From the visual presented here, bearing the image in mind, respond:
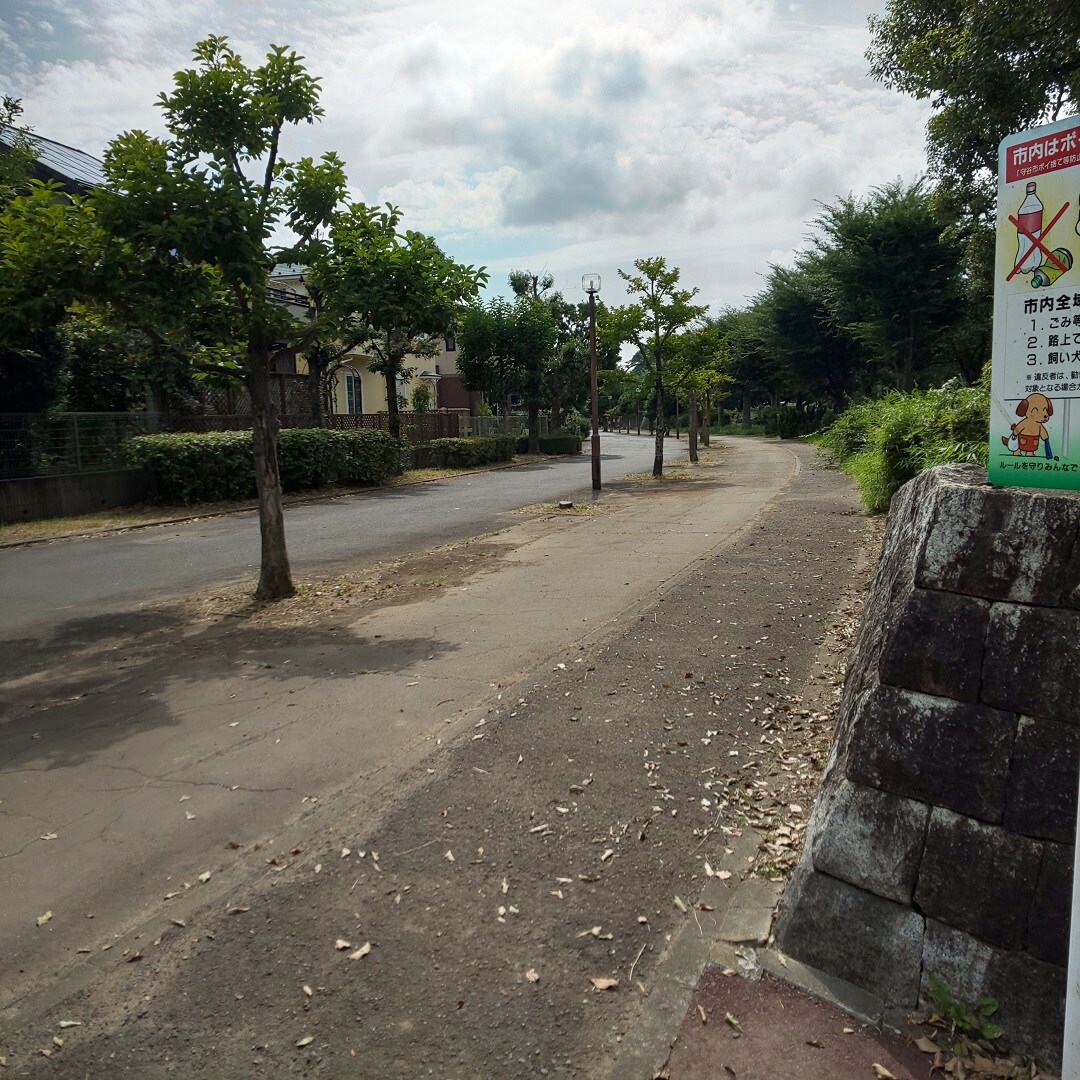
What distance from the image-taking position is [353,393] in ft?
124

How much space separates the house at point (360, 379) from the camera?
30033 mm

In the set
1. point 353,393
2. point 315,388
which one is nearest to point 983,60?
point 315,388

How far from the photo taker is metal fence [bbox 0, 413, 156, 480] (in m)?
16.2

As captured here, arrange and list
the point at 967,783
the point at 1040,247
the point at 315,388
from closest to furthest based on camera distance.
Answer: the point at 1040,247, the point at 967,783, the point at 315,388

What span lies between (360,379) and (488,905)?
36.3 meters

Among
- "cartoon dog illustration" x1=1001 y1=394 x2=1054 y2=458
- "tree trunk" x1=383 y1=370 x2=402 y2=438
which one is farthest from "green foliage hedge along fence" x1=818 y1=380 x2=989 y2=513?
"tree trunk" x1=383 y1=370 x2=402 y2=438

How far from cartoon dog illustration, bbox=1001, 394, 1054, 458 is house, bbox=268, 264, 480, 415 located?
19.4 m

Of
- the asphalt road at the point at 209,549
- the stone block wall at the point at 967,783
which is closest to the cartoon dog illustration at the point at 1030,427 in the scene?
the stone block wall at the point at 967,783

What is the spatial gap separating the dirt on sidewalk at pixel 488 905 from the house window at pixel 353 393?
3293 centimetres

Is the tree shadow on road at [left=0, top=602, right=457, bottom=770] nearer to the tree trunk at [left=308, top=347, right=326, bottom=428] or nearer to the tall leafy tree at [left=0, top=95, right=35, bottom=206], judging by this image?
the tall leafy tree at [left=0, top=95, right=35, bottom=206]

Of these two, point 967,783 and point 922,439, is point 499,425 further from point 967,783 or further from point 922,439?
point 967,783

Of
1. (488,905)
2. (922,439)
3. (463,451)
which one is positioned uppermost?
(922,439)

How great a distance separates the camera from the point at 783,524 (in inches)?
524

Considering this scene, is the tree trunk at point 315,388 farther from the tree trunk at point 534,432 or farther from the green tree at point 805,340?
the green tree at point 805,340
